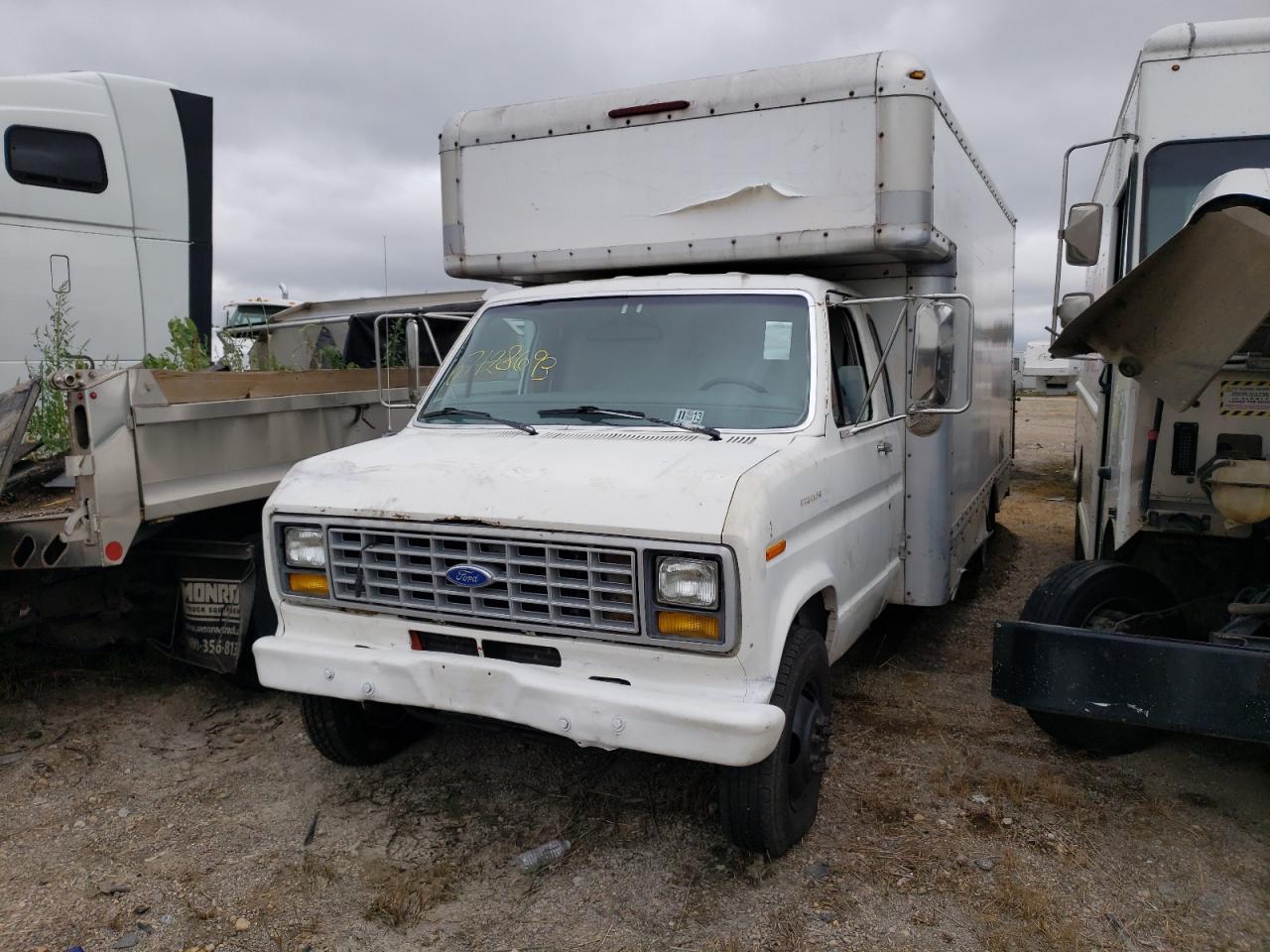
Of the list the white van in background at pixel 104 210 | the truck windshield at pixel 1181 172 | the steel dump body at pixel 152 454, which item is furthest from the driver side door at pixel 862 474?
the white van in background at pixel 104 210

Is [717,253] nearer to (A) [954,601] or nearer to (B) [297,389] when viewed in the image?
(B) [297,389]

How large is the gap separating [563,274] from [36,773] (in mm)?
3560

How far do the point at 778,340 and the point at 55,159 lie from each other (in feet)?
21.3

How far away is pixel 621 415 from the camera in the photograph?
391 centimetres

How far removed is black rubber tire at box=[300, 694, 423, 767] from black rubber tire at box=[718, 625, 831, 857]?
1670 millimetres

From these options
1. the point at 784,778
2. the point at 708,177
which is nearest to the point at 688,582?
the point at 784,778

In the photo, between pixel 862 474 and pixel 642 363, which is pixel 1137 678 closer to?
pixel 862 474

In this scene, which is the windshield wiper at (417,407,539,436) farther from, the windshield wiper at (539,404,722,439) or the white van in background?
the white van in background

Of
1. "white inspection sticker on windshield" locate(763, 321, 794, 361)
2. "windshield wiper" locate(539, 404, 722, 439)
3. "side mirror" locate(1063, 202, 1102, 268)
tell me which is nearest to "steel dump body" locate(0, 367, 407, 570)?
"windshield wiper" locate(539, 404, 722, 439)

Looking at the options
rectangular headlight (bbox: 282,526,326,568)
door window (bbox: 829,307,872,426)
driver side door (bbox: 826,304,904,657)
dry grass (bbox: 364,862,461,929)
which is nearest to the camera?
dry grass (bbox: 364,862,461,929)

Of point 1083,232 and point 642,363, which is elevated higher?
point 1083,232

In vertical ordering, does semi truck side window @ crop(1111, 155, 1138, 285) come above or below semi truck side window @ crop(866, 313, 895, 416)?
above

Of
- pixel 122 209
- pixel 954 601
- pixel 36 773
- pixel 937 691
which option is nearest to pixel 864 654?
pixel 937 691

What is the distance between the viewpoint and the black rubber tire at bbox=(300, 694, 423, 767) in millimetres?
3994
